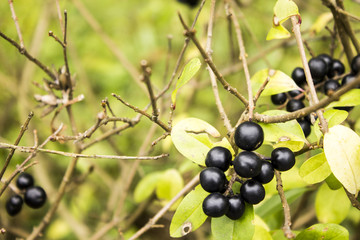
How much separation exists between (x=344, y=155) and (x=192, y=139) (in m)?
0.38

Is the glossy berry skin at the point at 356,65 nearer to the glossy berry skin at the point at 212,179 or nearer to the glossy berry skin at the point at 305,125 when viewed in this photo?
the glossy berry skin at the point at 305,125

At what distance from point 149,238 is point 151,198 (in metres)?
0.63

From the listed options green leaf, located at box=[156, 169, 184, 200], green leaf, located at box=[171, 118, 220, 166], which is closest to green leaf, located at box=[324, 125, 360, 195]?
green leaf, located at box=[171, 118, 220, 166]

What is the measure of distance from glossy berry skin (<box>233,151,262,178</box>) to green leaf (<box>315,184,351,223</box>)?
57 centimetres

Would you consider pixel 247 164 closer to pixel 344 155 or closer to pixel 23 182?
pixel 344 155

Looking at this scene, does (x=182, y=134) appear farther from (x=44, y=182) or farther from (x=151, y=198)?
(x=44, y=182)

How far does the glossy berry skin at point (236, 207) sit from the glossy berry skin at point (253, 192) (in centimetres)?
2

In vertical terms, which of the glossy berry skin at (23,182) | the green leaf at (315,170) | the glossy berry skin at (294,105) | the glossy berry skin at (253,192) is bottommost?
the green leaf at (315,170)

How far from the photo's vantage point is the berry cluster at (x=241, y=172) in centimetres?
A: 80

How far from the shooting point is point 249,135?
2.65 ft

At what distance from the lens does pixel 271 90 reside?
41.9 inches

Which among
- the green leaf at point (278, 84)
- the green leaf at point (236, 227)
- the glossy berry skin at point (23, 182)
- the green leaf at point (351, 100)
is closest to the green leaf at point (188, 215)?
the green leaf at point (236, 227)

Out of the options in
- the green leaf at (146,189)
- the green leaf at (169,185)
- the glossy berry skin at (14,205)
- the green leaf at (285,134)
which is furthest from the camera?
the green leaf at (146,189)

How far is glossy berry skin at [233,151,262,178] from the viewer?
2.58 feet
